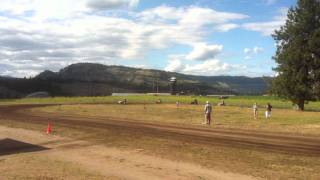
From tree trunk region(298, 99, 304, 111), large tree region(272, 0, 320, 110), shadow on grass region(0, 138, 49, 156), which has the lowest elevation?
shadow on grass region(0, 138, 49, 156)

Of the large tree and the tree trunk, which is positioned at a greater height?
the large tree

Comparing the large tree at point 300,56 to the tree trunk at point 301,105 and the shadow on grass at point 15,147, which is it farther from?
the shadow on grass at point 15,147

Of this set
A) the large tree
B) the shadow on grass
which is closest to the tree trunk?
the large tree

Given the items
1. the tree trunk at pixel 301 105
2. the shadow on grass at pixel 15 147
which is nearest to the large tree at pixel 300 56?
the tree trunk at pixel 301 105

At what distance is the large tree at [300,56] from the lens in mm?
65562

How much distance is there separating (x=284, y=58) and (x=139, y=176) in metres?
53.5

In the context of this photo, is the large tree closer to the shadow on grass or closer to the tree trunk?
the tree trunk

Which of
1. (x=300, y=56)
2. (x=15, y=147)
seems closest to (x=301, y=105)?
(x=300, y=56)

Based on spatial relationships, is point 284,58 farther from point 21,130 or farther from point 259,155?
point 259,155

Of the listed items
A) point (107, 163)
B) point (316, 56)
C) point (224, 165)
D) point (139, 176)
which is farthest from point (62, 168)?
point (316, 56)

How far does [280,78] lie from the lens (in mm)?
68062

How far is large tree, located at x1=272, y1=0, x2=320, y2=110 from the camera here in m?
65.6

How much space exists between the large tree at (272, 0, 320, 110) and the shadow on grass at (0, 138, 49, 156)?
4410cm

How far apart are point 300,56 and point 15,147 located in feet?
152
